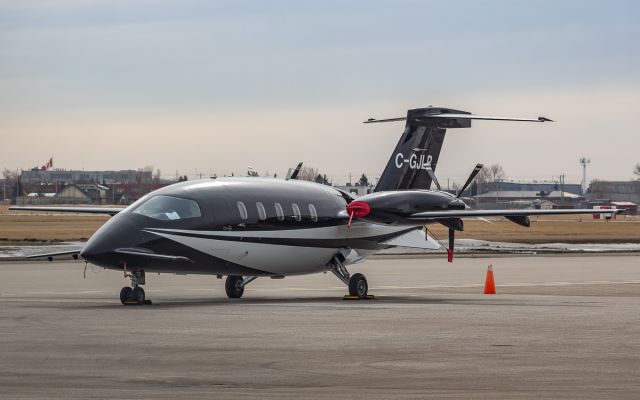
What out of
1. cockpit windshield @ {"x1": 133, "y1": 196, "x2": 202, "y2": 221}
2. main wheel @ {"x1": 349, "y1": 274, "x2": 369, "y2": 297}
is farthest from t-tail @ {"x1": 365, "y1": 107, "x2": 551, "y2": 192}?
cockpit windshield @ {"x1": 133, "y1": 196, "x2": 202, "y2": 221}

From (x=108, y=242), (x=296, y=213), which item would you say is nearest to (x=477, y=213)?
(x=296, y=213)

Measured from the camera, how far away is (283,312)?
84.4 ft

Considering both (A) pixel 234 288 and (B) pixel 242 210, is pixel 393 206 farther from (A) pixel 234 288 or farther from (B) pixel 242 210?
(A) pixel 234 288

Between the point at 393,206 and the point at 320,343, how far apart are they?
13.1 metres

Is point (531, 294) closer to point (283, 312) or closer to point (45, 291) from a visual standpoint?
point (283, 312)

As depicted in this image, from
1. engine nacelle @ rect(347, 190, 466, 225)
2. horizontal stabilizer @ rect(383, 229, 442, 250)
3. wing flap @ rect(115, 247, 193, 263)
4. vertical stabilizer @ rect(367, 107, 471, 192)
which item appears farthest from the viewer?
vertical stabilizer @ rect(367, 107, 471, 192)

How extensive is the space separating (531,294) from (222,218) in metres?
9.03

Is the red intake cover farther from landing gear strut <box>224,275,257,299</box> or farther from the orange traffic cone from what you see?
the orange traffic cone

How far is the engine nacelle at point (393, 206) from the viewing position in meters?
31.9

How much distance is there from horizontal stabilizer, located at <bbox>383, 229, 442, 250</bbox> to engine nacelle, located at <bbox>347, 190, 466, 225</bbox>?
2.21 meters

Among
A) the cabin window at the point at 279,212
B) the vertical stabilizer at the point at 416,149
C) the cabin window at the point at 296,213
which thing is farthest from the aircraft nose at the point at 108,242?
the vertical stabilizer at the point at 416,149

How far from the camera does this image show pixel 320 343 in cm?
1909

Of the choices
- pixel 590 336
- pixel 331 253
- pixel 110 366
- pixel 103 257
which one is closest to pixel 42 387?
pixel 110 366

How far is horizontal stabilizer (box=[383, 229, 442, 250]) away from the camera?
114ft
